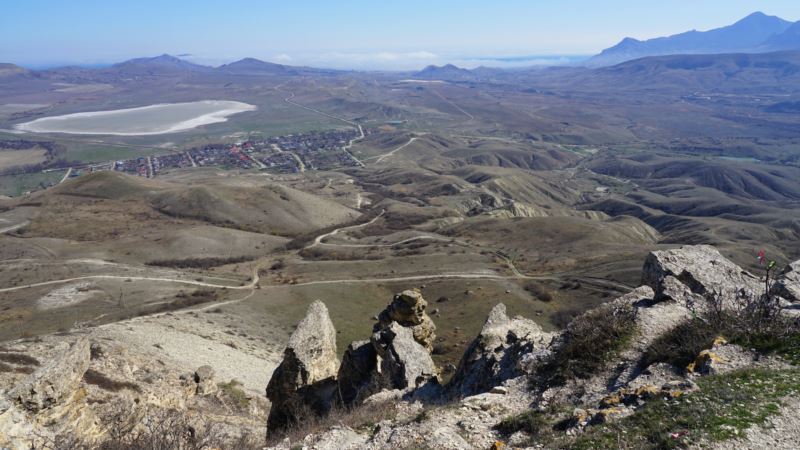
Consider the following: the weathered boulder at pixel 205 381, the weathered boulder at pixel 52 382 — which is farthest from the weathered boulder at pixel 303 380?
the weathered boulder at pixel 52 382

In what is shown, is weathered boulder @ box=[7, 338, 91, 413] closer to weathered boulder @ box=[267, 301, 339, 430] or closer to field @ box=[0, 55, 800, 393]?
weathered boulder @ box=[267, 301, 339, 430]

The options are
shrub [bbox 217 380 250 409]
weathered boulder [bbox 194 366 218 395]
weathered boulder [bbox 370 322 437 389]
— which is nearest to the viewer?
weathered boulder [bbox 370 322 437 389]

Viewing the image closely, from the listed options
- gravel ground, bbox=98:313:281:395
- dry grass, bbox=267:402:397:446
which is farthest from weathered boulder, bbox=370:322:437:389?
gravel ground, bbox=98:313:281:395

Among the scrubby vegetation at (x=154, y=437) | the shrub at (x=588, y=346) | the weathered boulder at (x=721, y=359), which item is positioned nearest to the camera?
the weathered boulder at (x=721, y=359)

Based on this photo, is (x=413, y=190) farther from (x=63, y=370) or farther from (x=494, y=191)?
(x=63, y=370)

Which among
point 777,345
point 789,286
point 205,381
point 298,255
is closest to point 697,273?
point 789,286

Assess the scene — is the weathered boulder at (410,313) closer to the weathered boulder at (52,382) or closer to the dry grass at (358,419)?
the dry grass at (358,419)

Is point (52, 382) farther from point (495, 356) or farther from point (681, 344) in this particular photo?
point (681, 344)
